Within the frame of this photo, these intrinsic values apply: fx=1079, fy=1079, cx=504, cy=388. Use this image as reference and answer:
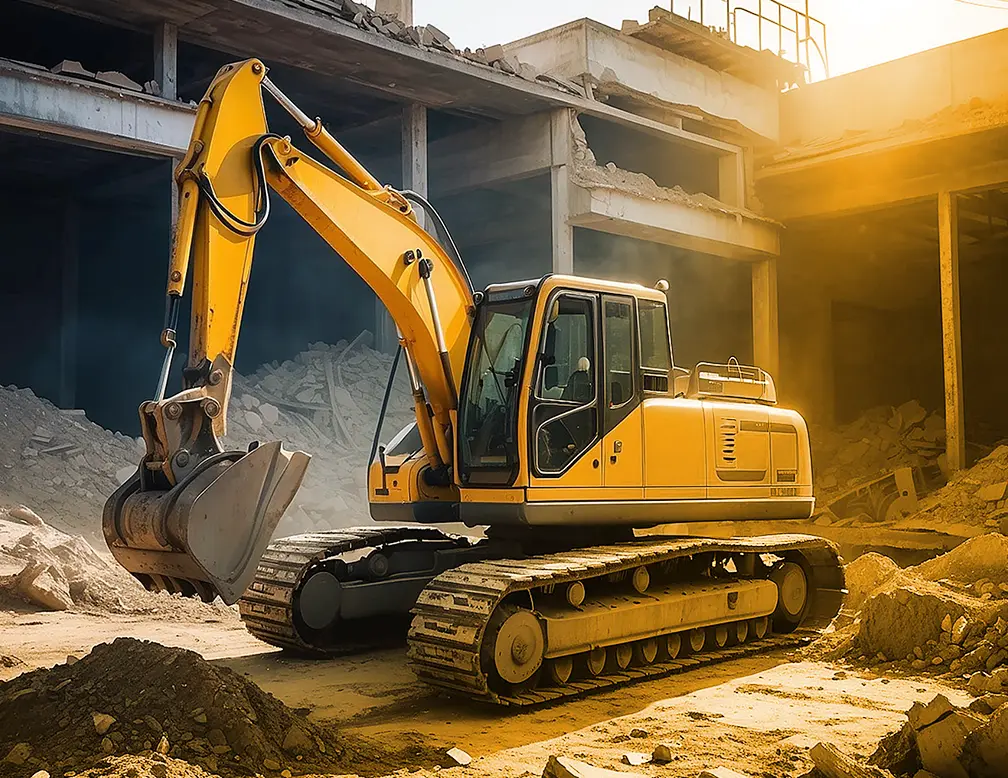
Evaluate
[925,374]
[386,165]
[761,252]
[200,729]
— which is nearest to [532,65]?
[386,165]

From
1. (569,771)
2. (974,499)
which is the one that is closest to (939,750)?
(569,771)

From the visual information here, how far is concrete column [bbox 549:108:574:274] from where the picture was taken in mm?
16859

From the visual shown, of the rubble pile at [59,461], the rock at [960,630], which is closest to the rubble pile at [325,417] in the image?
the rubble pile at [59,461]

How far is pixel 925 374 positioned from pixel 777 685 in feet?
58.4

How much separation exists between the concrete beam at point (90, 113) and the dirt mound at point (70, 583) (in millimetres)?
4749

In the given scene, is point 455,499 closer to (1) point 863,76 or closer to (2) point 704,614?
(2) point 704,614

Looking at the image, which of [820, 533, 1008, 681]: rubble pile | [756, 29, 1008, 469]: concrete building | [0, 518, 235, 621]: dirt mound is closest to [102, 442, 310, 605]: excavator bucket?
[0, 518, 235, 621]: dirt mound

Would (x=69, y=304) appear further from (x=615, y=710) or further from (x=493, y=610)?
(x=615, y=710)

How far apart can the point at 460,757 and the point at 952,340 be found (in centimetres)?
1401

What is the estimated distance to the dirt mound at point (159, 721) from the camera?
16.4ft

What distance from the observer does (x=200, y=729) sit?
5.22 metres

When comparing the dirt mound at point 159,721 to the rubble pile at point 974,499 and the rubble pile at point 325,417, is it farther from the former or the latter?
the rubble pile at point 974,499

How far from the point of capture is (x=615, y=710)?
6746 millimetres

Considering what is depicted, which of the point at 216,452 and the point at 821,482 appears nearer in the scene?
the point at 216,452
